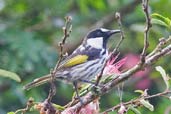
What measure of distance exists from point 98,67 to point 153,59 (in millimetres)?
691

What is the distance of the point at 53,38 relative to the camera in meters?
4.59

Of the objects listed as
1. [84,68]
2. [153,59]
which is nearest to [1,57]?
[84,68]

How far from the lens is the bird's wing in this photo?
8.38 ft

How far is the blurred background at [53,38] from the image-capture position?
13.4ft

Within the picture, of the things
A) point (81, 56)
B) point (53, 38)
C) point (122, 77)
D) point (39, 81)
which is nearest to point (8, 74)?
point (39, 81)

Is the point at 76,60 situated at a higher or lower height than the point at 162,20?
higher

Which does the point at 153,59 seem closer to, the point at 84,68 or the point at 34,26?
the point at 84,68

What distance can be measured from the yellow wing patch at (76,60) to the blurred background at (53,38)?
1306mm

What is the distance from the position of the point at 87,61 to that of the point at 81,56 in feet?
0.16

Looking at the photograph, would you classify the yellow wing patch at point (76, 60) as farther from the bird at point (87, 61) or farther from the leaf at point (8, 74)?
the leaf at point (8, 74)

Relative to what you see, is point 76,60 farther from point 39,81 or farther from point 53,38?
point 53,38

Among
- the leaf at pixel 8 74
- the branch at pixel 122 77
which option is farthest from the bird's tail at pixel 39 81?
the branch at pixel 122 77

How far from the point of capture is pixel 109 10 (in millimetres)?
4691

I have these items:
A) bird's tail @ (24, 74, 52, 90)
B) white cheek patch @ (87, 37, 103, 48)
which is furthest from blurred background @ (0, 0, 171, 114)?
bird's tail @ (24, 74, 52, 90)
